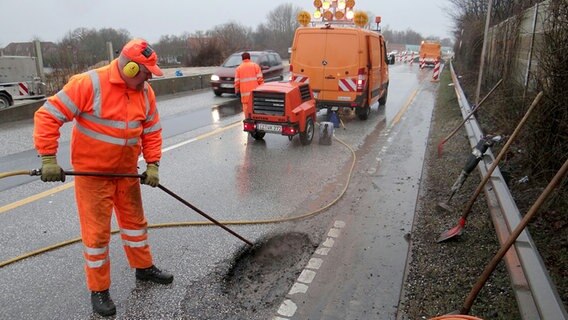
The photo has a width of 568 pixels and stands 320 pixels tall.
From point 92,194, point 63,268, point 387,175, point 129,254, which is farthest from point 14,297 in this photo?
point 387,175

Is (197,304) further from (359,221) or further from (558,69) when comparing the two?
(558,69)

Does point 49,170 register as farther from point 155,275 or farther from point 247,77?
point 247,77

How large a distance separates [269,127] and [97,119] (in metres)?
5.27

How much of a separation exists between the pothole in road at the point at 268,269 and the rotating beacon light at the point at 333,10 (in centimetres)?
905

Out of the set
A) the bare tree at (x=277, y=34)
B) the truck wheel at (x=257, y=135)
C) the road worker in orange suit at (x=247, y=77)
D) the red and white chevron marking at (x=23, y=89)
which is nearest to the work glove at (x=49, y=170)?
the truck wheel at (x=257, y=135)

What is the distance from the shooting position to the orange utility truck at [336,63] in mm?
10258

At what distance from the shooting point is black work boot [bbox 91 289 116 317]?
3.07 meters

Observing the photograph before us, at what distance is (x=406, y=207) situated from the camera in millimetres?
5270

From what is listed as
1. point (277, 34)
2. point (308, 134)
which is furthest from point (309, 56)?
point (277, 34)

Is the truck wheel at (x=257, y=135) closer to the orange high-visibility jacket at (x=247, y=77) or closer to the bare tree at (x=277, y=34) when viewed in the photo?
the orange high-visibility jacket at (x=247, y=77)

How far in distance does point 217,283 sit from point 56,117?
1775mm

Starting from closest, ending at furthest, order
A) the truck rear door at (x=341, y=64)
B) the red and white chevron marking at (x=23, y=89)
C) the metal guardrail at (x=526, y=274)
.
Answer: the metal guardrail at (x=526, y=274)
the truck rear door at (x=341, y=64)
the red and white chevron marking at (x=23, y=89)

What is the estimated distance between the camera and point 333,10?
1220cm

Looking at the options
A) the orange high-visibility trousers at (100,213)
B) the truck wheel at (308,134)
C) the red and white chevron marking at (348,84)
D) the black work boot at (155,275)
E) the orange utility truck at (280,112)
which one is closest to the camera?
the orange high-visibility trousers at (100,213)
